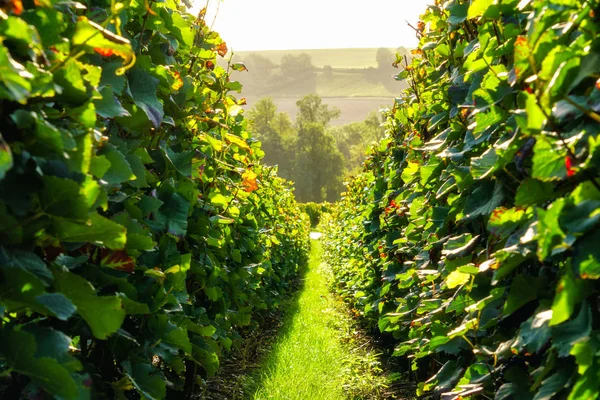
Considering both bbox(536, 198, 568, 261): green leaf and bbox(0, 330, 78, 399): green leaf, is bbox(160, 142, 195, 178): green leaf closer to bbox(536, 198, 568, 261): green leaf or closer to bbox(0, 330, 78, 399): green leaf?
bbox(0, 330, 78, 399): green leaf

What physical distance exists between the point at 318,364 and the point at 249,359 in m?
0.72

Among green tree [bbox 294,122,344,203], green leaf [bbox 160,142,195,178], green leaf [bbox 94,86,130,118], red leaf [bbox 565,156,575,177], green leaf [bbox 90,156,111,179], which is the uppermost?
green tree [bbox 294,122,344,203]

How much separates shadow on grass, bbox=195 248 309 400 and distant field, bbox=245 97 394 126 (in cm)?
10083

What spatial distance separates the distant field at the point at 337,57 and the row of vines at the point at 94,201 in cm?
13562

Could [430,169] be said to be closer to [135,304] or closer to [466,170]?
[466,170]

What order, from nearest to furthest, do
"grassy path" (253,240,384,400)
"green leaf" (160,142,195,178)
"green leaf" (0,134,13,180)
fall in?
1. "green leaf" (0,134,13,180)
2. "green leaf" (160,142,195,178)
3. "grassy path" (253,240,384,400)

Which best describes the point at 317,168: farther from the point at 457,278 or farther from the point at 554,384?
the point at 554,384

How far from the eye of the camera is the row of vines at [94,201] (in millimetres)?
1165

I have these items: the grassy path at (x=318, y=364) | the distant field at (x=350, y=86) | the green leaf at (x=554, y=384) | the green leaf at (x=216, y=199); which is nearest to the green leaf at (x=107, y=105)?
the green leaf at (x=554, y=384)

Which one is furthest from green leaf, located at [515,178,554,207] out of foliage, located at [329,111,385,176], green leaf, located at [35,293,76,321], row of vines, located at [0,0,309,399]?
foliage, located at [329,111,385,176]

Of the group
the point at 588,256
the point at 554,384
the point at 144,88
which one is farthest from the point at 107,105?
the point at 554,384

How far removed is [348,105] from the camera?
115750 mm

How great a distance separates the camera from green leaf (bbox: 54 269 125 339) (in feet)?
4.25

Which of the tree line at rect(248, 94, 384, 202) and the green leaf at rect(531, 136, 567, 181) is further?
the tree line at rect(248, 94, 384, 202)
